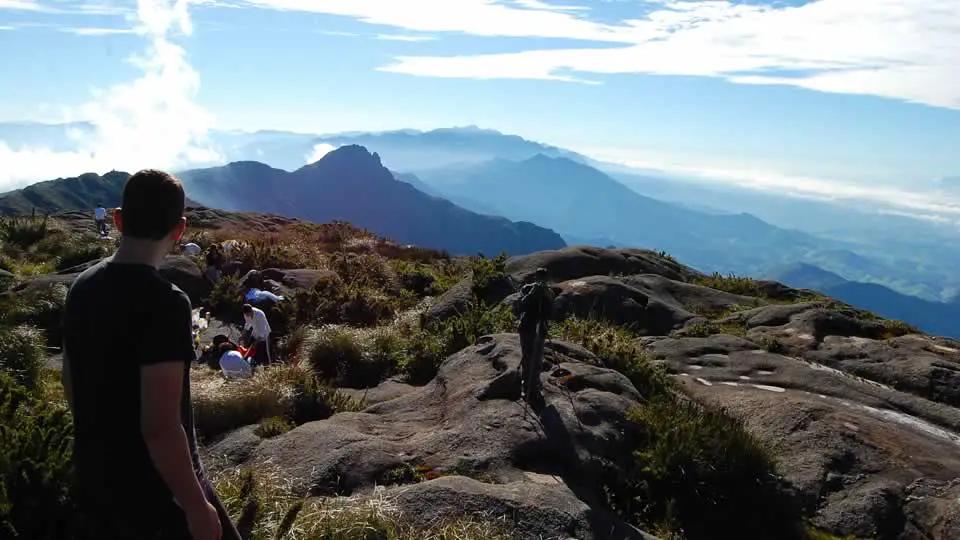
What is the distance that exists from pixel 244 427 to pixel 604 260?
14.5 meters

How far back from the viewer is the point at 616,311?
1609cm

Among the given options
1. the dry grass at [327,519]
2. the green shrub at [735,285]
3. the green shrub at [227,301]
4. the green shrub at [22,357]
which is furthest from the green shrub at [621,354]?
the green shrub at [227,301]

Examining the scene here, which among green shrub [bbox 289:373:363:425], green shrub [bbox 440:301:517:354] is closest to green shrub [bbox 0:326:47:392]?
green shrub [bbox 289:373:363:425]

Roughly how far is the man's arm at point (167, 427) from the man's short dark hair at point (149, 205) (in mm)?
641

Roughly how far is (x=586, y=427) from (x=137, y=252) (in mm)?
6494

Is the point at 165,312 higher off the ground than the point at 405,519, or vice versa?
the point at 165,312

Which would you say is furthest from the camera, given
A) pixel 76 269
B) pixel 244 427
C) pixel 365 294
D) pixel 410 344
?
pixel 76 269

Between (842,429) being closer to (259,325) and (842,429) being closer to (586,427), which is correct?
(586,427)

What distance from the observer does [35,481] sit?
206 inches

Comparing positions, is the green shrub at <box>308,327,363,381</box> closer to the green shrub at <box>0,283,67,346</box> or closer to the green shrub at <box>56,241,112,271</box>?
the green shrub at <box>0,283,67,346</box>

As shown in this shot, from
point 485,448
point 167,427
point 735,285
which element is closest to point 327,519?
point 485,448

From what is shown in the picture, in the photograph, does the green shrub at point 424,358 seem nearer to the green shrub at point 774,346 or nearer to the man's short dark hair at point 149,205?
the green shrub at point 774,346

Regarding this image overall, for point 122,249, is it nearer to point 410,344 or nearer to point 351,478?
point 351,478

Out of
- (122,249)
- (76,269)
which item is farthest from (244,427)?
(76,269)
